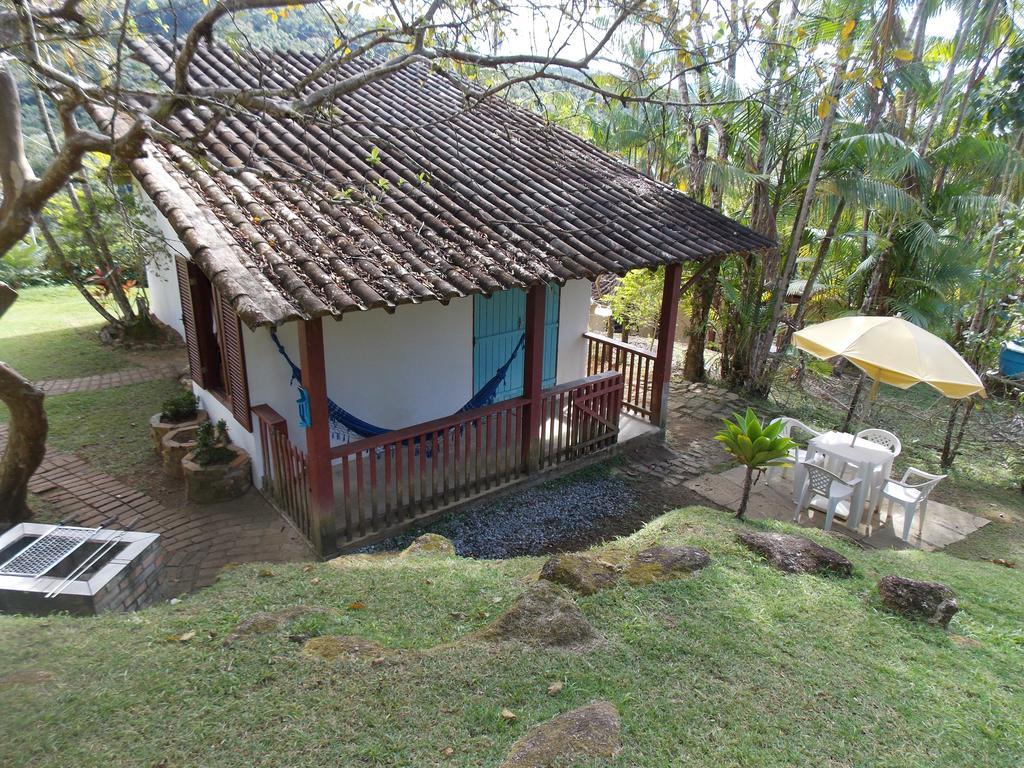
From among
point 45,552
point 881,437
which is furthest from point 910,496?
point 45,552

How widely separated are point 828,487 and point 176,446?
694 centimetres

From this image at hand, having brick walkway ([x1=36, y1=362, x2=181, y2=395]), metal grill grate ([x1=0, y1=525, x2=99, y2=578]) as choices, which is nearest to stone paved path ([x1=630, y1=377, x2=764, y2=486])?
metal grill grate ([x1=0, y1=525, x2=99, y2=578])

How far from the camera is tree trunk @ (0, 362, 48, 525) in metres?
5.35

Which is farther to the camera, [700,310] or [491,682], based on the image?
[700,310]

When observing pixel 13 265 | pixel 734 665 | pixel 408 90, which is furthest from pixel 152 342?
pixel 734 665

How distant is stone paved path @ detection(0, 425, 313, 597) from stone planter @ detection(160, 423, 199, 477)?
1.32ft

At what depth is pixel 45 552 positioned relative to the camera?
4.22 m

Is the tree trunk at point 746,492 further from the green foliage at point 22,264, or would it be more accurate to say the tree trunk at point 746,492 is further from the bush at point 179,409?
the green foliage at point 22,264

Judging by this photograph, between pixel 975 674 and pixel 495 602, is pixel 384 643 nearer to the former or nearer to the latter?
pixel 495 602

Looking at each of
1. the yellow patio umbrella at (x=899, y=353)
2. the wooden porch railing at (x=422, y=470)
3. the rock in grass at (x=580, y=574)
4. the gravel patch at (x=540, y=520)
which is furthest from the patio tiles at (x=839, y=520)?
the rock in grass at (x=580, y=574)

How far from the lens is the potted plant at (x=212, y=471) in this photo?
6141 millimetres

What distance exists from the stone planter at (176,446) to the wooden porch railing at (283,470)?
1053mm

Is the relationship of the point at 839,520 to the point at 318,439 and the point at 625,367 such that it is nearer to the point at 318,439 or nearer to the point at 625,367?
the point at 625,367

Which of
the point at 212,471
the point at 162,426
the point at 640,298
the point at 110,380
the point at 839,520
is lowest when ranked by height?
the point at 839,520
